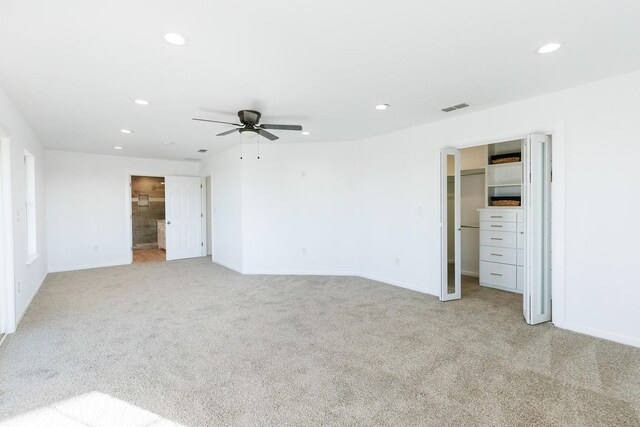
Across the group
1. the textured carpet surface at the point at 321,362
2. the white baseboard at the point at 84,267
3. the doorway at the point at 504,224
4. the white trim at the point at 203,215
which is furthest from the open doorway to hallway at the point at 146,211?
the doorway at the point at 504,224

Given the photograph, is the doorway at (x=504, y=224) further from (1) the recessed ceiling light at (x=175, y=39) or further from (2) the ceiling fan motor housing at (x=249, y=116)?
(1) the recessed ceiling light at (x=175, y=39)

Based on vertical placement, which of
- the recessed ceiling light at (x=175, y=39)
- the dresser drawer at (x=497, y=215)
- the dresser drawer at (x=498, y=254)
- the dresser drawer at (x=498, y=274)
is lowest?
the dresser drawer at (x=498, y=274)

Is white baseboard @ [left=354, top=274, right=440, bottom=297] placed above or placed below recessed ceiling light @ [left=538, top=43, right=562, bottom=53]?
below

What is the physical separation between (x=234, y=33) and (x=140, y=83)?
1.39 metres

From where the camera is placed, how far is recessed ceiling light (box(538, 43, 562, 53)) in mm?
2422

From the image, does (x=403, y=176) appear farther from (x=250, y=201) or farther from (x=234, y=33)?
(x=234, y=33)

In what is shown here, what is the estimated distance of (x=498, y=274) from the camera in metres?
4.94

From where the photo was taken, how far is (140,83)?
308 centimetres

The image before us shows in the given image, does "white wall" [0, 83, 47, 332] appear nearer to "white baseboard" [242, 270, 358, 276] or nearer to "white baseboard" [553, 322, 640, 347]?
"white baseboard" [242, 270, 358, 276]

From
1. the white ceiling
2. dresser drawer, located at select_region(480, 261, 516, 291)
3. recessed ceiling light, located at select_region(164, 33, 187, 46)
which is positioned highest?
the white ceiling

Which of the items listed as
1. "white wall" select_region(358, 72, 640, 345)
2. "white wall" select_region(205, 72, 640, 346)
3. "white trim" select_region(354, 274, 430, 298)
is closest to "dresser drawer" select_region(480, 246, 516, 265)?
"white wall" select_region(205, 72, 640, 346)

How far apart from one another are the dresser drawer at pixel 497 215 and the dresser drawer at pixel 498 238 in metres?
0.19

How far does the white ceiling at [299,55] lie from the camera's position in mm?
1983

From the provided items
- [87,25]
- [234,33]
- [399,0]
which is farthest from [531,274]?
[87,25]
